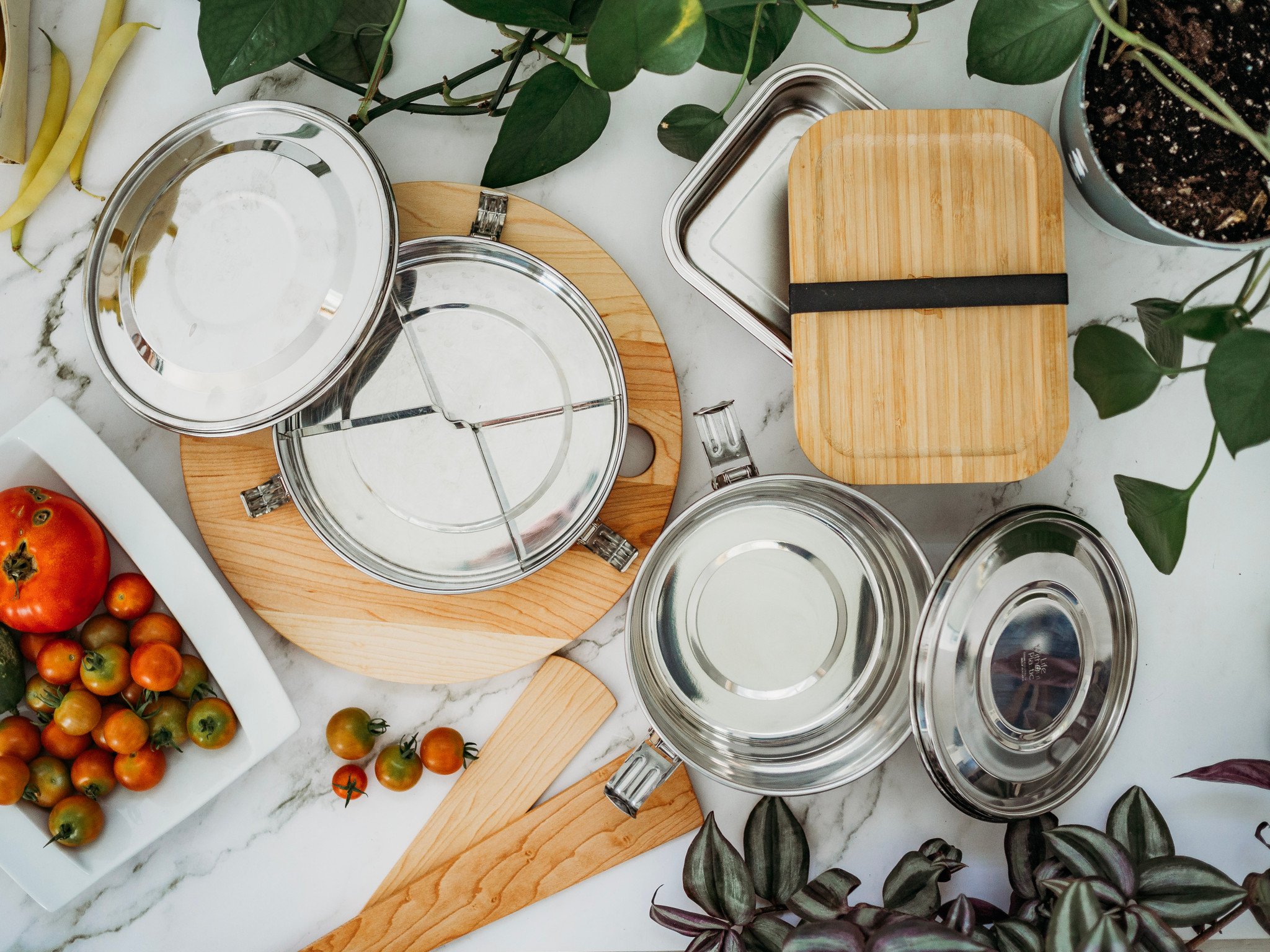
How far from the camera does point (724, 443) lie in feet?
2.68

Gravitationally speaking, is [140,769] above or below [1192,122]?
below

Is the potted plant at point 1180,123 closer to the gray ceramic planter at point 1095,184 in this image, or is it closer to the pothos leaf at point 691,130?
the gray ceramic planter at point 1095,184

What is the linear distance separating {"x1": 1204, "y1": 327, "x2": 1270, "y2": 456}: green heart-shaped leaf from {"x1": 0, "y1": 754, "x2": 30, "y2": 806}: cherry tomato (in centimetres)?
112

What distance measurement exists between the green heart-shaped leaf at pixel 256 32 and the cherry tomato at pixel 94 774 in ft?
2.28

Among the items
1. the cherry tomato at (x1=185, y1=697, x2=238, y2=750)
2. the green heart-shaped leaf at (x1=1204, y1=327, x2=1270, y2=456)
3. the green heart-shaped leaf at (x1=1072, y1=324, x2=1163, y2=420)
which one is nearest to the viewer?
the green heart-shaped leaf at (x1=1204, y1=327, x2=1270, y2=456)

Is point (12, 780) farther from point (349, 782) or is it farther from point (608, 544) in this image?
point (608, 544)

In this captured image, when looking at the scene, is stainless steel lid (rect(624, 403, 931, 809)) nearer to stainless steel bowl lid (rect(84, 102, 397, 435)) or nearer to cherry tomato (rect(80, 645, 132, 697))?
stainless steel bowl lid (rect(84, 102, 397, 435))

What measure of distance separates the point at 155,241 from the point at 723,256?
58 cm

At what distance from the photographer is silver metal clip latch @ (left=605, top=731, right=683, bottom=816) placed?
792 millimetres

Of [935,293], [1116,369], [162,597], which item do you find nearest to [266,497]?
[162,597]

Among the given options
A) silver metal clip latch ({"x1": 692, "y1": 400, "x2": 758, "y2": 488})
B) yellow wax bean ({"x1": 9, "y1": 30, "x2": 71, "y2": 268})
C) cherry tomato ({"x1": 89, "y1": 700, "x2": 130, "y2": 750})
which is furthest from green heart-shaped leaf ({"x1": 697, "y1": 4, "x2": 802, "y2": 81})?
cherry tomato ({"x1": 89, "y1": 700, "x2": 130, "y2": 750})

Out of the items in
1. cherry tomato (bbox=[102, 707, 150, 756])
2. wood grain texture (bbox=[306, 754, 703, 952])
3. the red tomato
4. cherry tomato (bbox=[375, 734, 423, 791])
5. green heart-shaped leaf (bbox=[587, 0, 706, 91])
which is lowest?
wood grain texture (bbox=[306, 754, 703, 952])

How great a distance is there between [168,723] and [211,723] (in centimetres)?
6

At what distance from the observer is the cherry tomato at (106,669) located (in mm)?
844
